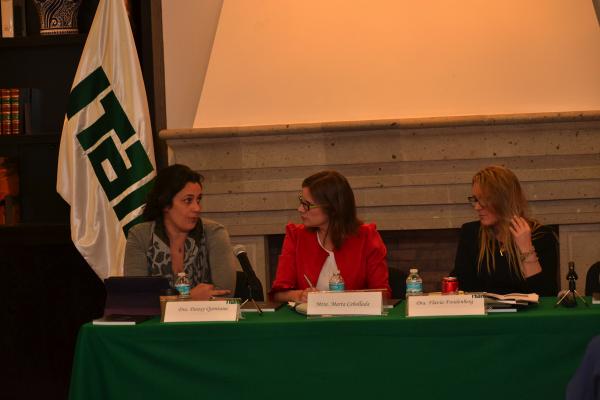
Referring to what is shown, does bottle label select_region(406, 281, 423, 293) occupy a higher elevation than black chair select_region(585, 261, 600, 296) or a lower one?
higher

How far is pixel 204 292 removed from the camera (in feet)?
10.9

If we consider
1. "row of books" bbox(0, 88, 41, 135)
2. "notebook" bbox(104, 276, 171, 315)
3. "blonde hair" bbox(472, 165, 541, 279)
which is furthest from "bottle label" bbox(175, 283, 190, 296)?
"row of books" bbox(0, 88, 41, 135)

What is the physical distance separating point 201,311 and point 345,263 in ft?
2.61

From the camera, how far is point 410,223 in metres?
4.60

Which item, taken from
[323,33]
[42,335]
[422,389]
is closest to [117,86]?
[323,33]

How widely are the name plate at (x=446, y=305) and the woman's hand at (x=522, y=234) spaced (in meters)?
0.60

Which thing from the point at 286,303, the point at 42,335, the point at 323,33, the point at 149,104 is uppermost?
the point at 323,33

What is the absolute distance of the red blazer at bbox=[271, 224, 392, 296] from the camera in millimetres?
3562

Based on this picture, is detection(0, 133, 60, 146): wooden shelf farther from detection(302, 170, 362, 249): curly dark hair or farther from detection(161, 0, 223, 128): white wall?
detection(302, 170, 362, 249): curly dark hair

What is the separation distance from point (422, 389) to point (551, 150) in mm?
2048

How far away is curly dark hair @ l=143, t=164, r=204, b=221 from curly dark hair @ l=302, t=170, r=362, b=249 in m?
0.49

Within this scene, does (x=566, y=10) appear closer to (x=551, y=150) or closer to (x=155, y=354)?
(x=551, y=150)

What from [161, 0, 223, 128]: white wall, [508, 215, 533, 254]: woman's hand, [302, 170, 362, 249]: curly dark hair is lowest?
[508, 215, 533, 254]: woman's hand

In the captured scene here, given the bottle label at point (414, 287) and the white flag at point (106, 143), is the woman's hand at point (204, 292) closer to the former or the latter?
the bottle label at point (414, 287)
